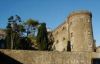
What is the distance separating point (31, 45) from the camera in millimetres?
42219

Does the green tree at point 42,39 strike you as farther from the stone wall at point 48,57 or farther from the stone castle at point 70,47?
the stone wall at point 48,57

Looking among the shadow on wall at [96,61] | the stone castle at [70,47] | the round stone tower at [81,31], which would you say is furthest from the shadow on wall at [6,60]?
the round stone tower at [81,31]

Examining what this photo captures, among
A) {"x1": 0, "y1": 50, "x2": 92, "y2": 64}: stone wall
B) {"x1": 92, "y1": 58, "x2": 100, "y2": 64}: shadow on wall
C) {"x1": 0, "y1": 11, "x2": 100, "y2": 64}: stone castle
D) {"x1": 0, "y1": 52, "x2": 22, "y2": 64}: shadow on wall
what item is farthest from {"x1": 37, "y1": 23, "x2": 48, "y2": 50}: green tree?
{"x1": 0, "y1": 52, "x2": 22, "y2": 64}: shadow on wall

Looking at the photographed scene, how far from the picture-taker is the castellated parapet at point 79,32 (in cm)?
3703

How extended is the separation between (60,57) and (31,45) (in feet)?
43.7

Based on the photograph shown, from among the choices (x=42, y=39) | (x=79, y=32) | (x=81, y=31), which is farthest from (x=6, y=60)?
(x=81, y=31)

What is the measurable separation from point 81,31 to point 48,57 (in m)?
10.4

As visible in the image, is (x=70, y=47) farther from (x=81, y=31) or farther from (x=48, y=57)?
(x=48, y=57)

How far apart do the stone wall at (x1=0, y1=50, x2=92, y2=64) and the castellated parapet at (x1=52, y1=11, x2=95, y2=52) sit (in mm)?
6425

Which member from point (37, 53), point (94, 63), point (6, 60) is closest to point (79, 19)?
point (94, 63)

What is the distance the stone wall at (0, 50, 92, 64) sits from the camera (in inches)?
1119

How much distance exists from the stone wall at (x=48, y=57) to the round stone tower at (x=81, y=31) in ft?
21.3

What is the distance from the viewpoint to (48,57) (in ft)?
96.0

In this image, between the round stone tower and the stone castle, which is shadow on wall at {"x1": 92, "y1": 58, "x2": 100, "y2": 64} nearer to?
the stone castle
